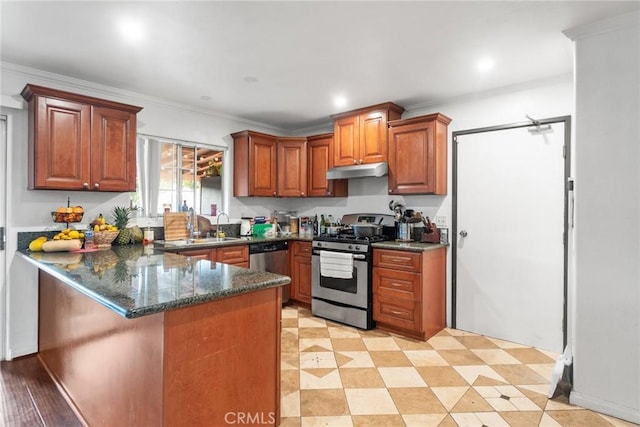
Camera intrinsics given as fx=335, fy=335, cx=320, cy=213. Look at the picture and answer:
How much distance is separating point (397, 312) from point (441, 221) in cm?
113

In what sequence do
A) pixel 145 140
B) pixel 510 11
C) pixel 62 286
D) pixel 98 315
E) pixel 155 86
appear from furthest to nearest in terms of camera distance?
pixel 145 140 → pixel 155 86 → pixel 62 286 → pixel 510 11 → pixel 98 315

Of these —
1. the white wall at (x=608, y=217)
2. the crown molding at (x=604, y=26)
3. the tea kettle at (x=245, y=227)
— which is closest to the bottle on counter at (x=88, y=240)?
the tea kettle at (x=245, y=227)

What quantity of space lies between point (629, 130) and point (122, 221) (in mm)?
4115

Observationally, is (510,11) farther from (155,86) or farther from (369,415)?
(155,86)

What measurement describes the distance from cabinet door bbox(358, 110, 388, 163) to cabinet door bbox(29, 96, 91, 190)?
2766 mm

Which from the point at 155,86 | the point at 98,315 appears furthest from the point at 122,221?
the point at 98,315

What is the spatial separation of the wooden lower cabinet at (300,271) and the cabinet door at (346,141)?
115 cm

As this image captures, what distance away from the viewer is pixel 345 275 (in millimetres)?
3672

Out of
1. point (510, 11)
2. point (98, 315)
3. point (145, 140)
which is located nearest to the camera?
point (98, 315)

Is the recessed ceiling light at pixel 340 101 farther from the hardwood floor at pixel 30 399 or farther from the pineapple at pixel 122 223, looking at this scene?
the hardwood floor at pixel 30 399

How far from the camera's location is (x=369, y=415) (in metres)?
2.09

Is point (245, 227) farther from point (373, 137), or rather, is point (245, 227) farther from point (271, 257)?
point (373, 137)

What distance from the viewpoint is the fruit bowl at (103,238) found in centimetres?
297

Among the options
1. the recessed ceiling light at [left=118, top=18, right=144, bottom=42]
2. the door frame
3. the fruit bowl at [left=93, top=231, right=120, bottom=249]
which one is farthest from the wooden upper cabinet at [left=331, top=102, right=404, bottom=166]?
the fruit bowl at [left=93, top=231, right=120, bottom=249]
